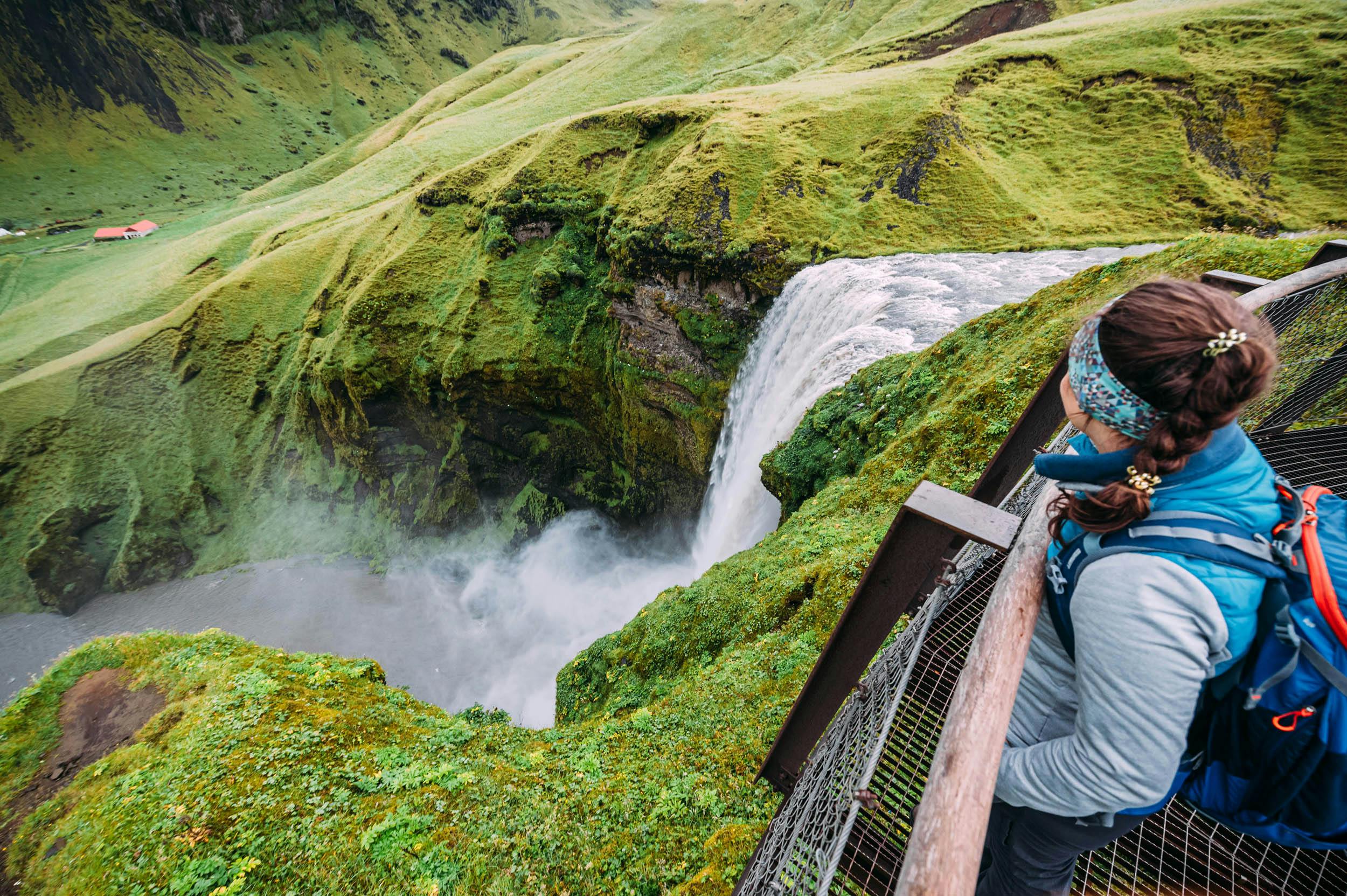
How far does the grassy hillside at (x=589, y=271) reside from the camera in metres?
21.0

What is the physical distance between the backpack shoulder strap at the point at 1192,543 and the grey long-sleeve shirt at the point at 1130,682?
0.18 ft

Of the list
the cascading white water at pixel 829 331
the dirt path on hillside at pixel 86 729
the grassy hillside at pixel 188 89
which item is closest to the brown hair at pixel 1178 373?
the cascading white water at pixel 829 331

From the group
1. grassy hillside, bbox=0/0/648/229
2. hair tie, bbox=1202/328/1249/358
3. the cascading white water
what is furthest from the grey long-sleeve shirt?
grassy hillside, bbox=0/0/648/229

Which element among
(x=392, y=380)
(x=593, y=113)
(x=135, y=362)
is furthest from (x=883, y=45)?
(x=135, y=362)

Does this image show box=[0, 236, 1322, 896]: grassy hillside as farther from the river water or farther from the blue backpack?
the river water

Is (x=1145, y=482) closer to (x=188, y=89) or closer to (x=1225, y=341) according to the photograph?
(x=1225, y=341)

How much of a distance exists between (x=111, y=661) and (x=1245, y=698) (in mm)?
14037

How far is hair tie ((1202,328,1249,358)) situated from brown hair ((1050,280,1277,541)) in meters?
0.01

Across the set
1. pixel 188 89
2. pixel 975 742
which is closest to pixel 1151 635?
pixel 975 742

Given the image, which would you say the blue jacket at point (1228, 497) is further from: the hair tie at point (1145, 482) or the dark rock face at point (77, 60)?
the dark rock face at point (77, 60)

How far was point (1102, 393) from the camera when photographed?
66.5 inches

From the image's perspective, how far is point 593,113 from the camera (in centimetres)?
3303

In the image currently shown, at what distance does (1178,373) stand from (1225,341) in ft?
0.40

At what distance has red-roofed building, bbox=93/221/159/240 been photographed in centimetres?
6366
